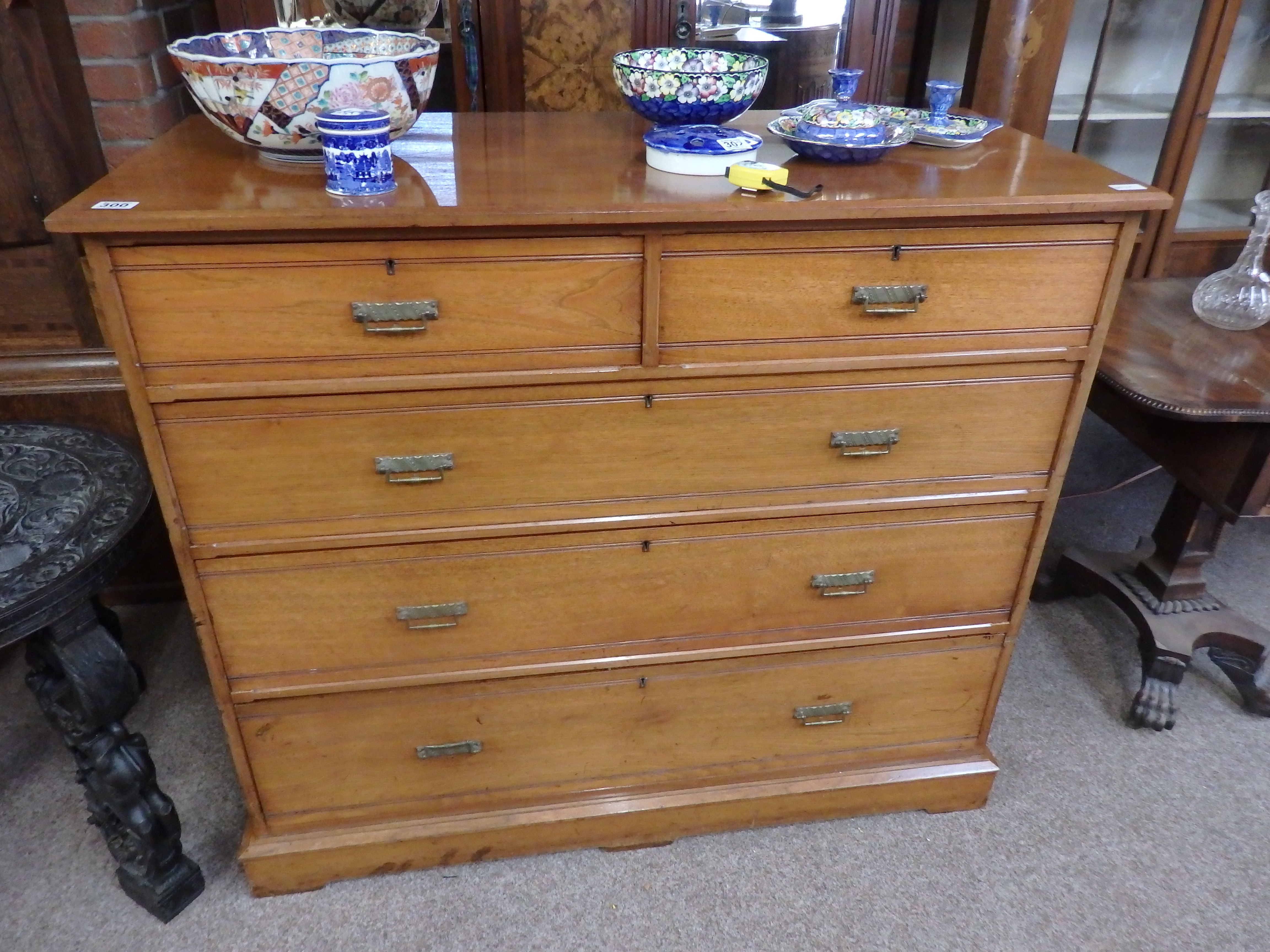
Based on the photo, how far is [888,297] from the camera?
1.20m

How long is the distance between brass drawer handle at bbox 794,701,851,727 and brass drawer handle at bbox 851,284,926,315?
27.0 inches

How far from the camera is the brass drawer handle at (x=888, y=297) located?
46.9 inches

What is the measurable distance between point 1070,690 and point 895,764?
541mm

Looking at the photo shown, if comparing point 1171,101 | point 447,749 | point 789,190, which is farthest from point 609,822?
point 1171,101

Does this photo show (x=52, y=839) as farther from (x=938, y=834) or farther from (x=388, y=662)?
(x=938, y=834)

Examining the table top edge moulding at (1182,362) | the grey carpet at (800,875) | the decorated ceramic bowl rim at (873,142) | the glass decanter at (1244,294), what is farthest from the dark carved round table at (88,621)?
the glass decanter at (1244,294)

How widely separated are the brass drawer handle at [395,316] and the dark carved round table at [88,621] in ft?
1.51

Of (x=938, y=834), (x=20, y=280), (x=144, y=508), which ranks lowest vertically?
(x=938, y=834)

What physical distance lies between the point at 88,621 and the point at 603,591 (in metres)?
0.70

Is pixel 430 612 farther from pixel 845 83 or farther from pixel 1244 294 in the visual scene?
pixel 1244 294

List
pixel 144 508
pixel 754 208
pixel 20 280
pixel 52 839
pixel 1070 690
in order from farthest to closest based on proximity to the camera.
Result: pixel 1070 690 → pixel 20 280 → pixel 52 839 → pixel 144 508 → pixel 754 208

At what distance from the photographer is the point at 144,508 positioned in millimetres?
1293

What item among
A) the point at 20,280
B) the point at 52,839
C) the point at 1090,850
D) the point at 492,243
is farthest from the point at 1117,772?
the point at 20,280

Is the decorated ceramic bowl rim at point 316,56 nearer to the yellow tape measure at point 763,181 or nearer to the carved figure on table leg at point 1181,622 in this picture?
the yellow tape measure at point 763,181
